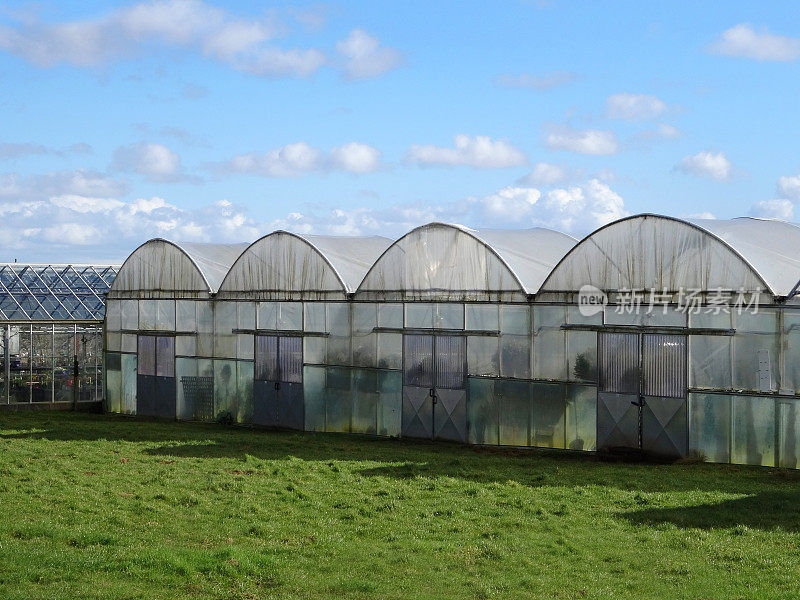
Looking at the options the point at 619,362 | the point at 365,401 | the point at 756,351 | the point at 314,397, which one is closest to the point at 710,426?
the point at 756,351

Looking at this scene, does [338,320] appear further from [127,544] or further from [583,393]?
[127,544]

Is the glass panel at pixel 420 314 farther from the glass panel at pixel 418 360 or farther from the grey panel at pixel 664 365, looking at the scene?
the grey panel at pixel 664 365

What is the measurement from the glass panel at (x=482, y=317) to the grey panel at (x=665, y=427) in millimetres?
4797

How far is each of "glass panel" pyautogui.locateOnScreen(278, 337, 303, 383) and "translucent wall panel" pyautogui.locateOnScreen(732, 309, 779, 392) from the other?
1358 cm

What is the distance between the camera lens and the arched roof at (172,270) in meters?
33.8

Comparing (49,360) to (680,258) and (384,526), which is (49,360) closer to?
(680,258)

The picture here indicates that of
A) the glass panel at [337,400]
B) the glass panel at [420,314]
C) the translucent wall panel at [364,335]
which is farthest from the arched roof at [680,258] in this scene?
the glass panel at [337,400]

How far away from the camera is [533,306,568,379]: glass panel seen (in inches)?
1015

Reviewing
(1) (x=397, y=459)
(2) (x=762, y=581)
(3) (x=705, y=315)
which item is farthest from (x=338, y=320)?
(2) (x=762, y=581)

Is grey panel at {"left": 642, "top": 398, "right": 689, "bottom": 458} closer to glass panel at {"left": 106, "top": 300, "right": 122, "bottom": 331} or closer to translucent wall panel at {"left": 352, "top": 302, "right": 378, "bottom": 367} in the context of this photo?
translucent wall panel at {"left": 352, "top": 302, "right": 378, "bottom": 367}

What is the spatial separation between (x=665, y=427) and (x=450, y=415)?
250 inches

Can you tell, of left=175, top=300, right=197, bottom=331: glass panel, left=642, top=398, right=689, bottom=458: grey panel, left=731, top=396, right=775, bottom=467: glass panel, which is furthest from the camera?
left=175, top=300, right=197, bottom=331: glass panel

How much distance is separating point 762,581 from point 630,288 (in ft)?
42.5

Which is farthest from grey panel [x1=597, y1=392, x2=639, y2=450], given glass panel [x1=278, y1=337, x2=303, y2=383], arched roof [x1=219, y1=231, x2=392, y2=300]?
glass panel [x1=278, y1=337, x2=303, y2=383]
